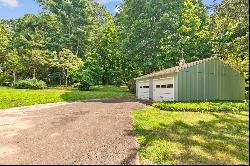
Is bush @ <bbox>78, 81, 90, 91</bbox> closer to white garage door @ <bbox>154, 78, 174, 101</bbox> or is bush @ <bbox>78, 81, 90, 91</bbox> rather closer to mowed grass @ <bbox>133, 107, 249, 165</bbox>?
white garage door @ <bbox>154, 78, 174, 101</bbox>

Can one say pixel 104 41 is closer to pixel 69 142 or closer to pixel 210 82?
pixel 210 82

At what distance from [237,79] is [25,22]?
1491 inches

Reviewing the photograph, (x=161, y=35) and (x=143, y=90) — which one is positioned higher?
(x=161, y=35)

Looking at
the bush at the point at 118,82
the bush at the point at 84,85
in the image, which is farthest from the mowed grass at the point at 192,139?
the bush at the point at 118,82

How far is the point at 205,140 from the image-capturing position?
10.2 m

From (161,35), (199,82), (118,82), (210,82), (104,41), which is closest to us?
(199,82)

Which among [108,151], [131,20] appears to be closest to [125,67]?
[131,20]

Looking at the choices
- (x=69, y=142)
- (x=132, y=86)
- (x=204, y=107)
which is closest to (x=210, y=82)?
(x=204, y=107)

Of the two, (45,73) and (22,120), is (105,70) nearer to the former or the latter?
(45,73)

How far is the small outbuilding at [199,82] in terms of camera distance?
22.1 metres

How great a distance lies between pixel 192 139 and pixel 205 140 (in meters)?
0.47

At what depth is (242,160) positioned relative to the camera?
8.11m

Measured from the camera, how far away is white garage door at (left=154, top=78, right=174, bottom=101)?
22812 millimetres

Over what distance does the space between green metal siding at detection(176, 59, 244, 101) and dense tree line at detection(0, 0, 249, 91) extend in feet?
9.70
